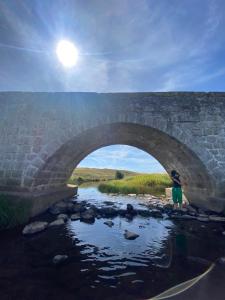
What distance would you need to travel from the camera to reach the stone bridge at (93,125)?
32.0ft

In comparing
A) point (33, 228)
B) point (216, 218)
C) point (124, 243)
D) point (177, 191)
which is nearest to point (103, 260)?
point (124, 243)

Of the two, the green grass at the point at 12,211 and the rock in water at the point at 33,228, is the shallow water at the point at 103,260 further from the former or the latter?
the green grass at the point at 12,211

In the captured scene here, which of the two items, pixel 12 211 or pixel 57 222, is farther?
pixel 57 222

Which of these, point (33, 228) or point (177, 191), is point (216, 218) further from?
point (33, 228)

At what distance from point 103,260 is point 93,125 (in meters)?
5.93

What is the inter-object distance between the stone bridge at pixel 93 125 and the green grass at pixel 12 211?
0.45 meters

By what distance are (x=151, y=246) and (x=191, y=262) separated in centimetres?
140

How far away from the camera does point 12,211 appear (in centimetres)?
845

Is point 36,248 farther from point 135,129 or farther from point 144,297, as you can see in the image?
point 135,129

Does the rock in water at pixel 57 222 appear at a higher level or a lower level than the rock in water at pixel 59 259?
higher

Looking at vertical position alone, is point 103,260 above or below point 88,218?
below

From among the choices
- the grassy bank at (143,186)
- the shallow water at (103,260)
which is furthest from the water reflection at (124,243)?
the grassy bank at (143,186)

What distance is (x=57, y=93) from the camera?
34.4ft

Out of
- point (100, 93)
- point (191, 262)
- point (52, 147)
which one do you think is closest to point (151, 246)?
point (191, 262)
